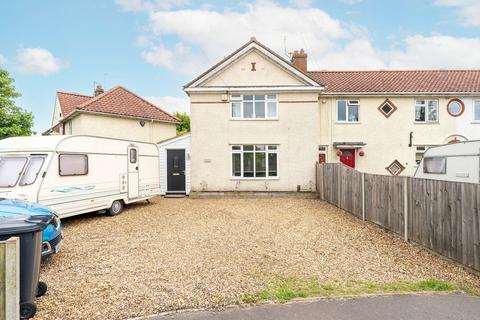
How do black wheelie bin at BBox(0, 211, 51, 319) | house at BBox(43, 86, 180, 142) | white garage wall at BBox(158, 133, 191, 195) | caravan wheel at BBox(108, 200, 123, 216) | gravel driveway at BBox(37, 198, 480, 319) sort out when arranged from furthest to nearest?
house at BBox(43, 86, 180, 142) < white garage wall at BBox(158, 133, 191, 195) < caravan wheel at BBox(108, 200, 123, 216) < gravel driveway at BBox(37, 198, 480, 319) < black wheelie bin at BBox(0, 211, 51, 319)

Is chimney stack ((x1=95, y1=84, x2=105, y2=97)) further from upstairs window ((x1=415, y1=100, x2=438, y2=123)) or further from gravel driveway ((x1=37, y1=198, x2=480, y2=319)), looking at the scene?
upstairs window ((x1=415, y1=100, x2=438, y2=123))

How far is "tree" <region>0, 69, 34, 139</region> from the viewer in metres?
26.5

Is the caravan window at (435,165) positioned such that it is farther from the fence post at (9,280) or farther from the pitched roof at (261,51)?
the fence post at (9,280)

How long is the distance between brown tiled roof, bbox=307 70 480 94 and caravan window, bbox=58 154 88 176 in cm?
1275

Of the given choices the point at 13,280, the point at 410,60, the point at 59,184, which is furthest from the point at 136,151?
the point at 410,60

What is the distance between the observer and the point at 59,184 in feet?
28.2

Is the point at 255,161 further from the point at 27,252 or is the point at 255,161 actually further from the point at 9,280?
the point at 9,280

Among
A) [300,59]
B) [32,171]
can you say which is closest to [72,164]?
[32,171]

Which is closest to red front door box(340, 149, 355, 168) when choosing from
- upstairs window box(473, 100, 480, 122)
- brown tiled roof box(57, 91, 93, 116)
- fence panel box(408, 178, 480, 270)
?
upstairs window box(473, 100, 480, 122)

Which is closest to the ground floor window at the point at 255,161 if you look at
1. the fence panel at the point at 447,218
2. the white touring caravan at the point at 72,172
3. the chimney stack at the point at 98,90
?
the white touring caravan at the point at 72,172

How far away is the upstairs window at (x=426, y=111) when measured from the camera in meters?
17.0

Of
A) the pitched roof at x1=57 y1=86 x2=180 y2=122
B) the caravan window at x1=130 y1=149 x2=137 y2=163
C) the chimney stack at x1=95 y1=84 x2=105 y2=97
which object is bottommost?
the caravan window at x1=130 y1=149 x2=137 y2=163

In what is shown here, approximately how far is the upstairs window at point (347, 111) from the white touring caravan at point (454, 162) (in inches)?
242

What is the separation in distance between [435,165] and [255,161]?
7.71 metres
